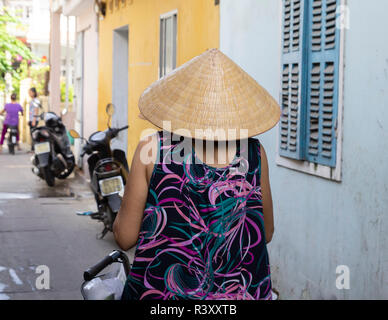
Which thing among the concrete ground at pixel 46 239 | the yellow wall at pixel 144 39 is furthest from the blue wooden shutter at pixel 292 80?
the concrete ground at pixel 46 239

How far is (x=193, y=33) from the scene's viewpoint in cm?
788

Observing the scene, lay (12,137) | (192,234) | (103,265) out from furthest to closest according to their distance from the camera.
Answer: (12,137)
(103,265)
(192,234)

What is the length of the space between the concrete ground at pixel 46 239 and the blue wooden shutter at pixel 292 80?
213 cm

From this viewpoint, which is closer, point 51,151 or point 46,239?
point 46,239

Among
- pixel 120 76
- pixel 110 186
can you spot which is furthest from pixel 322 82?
pixel 120 76

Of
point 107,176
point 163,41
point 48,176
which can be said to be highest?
point 163,41

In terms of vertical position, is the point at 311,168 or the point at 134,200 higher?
the point at 134,200

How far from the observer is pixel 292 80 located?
5.24 metres

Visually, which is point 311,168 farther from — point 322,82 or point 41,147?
point 41,147

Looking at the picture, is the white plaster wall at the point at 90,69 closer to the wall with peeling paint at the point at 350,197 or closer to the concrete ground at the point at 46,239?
the concrete ground at the point at 46,239

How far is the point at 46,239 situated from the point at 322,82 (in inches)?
168

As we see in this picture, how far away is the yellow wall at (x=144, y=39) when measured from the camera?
25.1 feet
